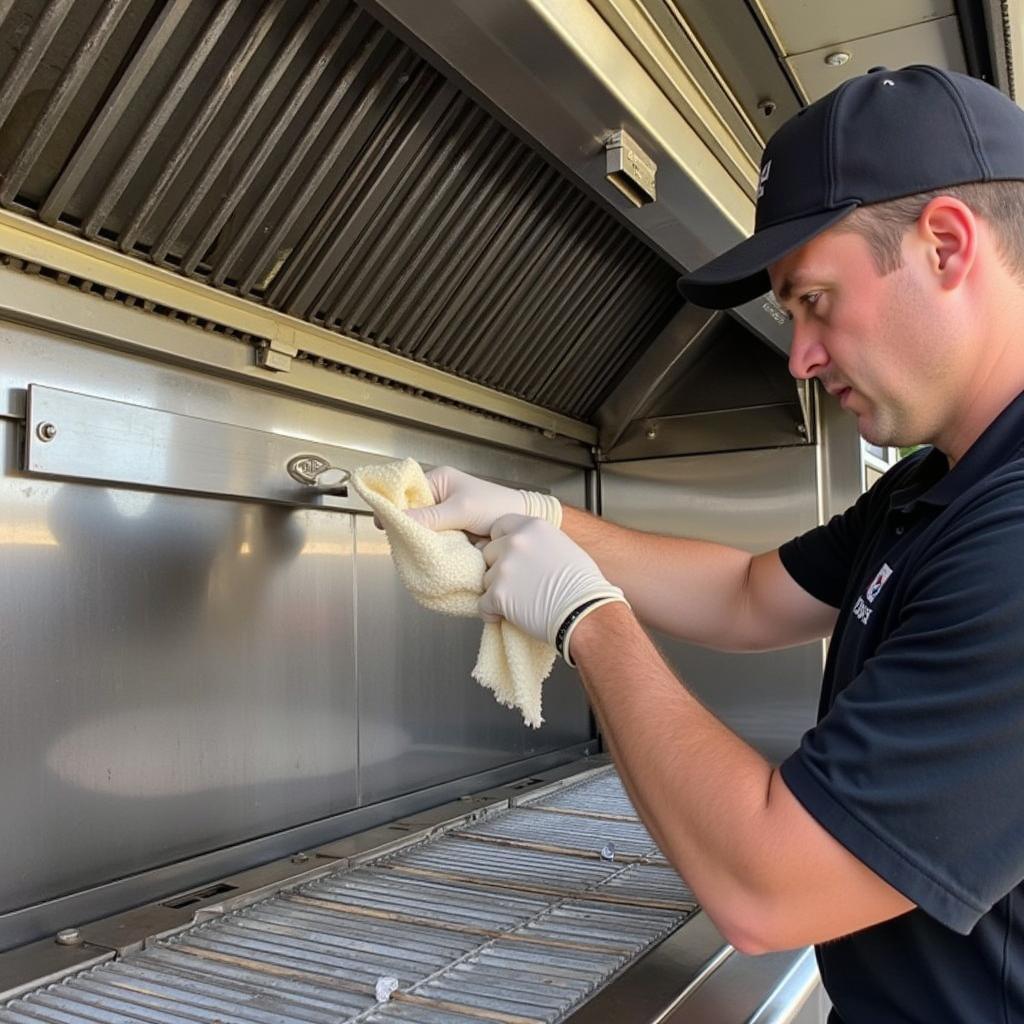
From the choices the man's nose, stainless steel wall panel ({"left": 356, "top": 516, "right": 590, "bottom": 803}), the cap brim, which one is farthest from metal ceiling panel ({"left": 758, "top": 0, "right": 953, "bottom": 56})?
stainless steel wall panel ({"left": 356, "top": 516, "right": 590, "bottom": 803})

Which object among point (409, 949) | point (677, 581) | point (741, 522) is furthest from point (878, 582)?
point (741, 522)

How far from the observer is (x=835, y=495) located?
2488 mm

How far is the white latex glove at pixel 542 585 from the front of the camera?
3.48ft

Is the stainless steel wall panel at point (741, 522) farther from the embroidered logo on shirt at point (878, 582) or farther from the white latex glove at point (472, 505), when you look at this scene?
the embroidered logo on shirt at point (878, 582)

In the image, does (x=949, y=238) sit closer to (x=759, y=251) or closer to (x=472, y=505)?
(x=759, y=251)

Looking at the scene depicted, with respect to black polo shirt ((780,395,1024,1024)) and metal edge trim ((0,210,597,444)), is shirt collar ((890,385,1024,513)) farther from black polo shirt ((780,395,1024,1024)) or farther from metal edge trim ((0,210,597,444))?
metal edge trim ((0,210,597,444))

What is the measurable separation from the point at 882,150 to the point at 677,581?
0.74 m

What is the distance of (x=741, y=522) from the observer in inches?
99.7

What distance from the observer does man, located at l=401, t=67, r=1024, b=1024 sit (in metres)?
0.71

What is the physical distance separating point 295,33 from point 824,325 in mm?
735

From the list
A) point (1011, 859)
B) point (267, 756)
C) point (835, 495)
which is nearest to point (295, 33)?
point (267, 756)

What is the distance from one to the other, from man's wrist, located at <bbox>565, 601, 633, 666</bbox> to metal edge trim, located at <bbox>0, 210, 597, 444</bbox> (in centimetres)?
73

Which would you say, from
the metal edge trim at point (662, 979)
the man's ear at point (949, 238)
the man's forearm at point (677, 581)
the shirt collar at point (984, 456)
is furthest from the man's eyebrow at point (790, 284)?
the metal edge trim at point (662, 979)

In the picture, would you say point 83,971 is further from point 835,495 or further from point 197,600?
point 835,495
